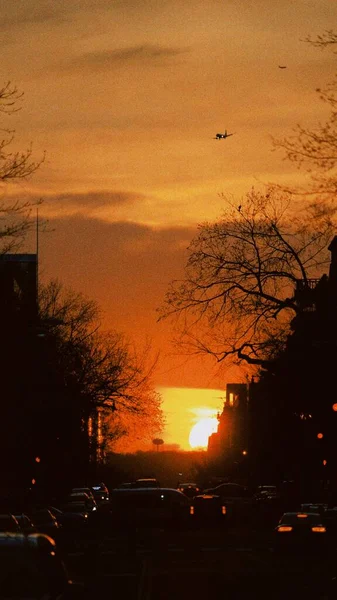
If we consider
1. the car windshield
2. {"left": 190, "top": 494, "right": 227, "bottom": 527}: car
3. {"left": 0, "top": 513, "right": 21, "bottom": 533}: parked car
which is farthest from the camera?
{"left": 190, "top": 494, "right": 227, "bottom": 527}: car

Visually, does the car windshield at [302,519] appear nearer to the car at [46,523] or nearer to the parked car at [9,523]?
the car at [46,523]

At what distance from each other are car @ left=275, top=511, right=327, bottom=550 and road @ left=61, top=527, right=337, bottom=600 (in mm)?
375

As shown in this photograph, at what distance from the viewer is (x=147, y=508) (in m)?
47.9

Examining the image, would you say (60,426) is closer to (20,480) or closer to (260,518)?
(20,480)

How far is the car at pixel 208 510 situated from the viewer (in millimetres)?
59094

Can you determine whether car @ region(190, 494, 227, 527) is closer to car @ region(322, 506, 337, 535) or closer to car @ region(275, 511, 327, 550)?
car @ region(322, 506, 337, 535)

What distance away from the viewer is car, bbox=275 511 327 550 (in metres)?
36.9

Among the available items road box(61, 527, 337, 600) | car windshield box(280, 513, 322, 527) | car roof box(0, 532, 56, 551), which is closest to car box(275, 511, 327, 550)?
car windshield box(280, 513, 322, 527)

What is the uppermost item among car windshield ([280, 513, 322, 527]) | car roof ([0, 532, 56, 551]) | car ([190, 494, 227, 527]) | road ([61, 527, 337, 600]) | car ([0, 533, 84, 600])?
car ([190, 494, 227, 527])

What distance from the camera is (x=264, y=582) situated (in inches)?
1064

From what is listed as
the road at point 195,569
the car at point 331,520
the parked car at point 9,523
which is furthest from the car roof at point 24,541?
the car at point 331,520

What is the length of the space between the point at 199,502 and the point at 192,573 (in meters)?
29.6

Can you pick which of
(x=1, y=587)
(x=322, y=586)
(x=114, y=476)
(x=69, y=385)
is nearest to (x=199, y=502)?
(x=69, y=385)

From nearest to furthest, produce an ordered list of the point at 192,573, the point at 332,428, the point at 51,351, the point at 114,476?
the point at 192,573 → the point at 332,428 → the point at 51,351 → the point at 114,476
